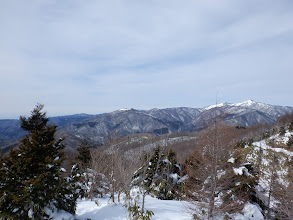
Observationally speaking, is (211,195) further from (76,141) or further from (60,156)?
(76,141)

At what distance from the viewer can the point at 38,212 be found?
9227 millimetres

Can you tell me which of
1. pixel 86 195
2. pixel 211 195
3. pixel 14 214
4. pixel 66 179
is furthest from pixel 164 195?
pixel 14 214

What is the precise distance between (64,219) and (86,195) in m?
Result: 8.84

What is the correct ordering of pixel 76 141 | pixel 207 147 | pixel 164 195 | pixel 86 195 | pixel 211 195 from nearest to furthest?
pixel 211 195, pixel 207 147, pixel 86 195, pixel 164 195, pixel 76 141

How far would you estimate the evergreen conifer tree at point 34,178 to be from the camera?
878 centimetres

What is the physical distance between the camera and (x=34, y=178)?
29.4 feet

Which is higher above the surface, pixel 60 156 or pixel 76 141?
pixel 60 156

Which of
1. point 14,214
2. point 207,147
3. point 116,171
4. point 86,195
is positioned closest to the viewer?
point 14,214

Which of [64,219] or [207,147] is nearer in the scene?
[64,219]

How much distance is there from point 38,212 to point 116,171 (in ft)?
18.4

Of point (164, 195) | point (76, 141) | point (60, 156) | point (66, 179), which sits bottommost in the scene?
point (76, 141)

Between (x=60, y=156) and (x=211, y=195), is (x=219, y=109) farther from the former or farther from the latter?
(x=60, y=156)

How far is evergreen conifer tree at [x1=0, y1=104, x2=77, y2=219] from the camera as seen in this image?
8781 mm

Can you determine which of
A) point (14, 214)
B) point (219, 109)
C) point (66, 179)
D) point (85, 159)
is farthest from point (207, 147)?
point (85, 159)
